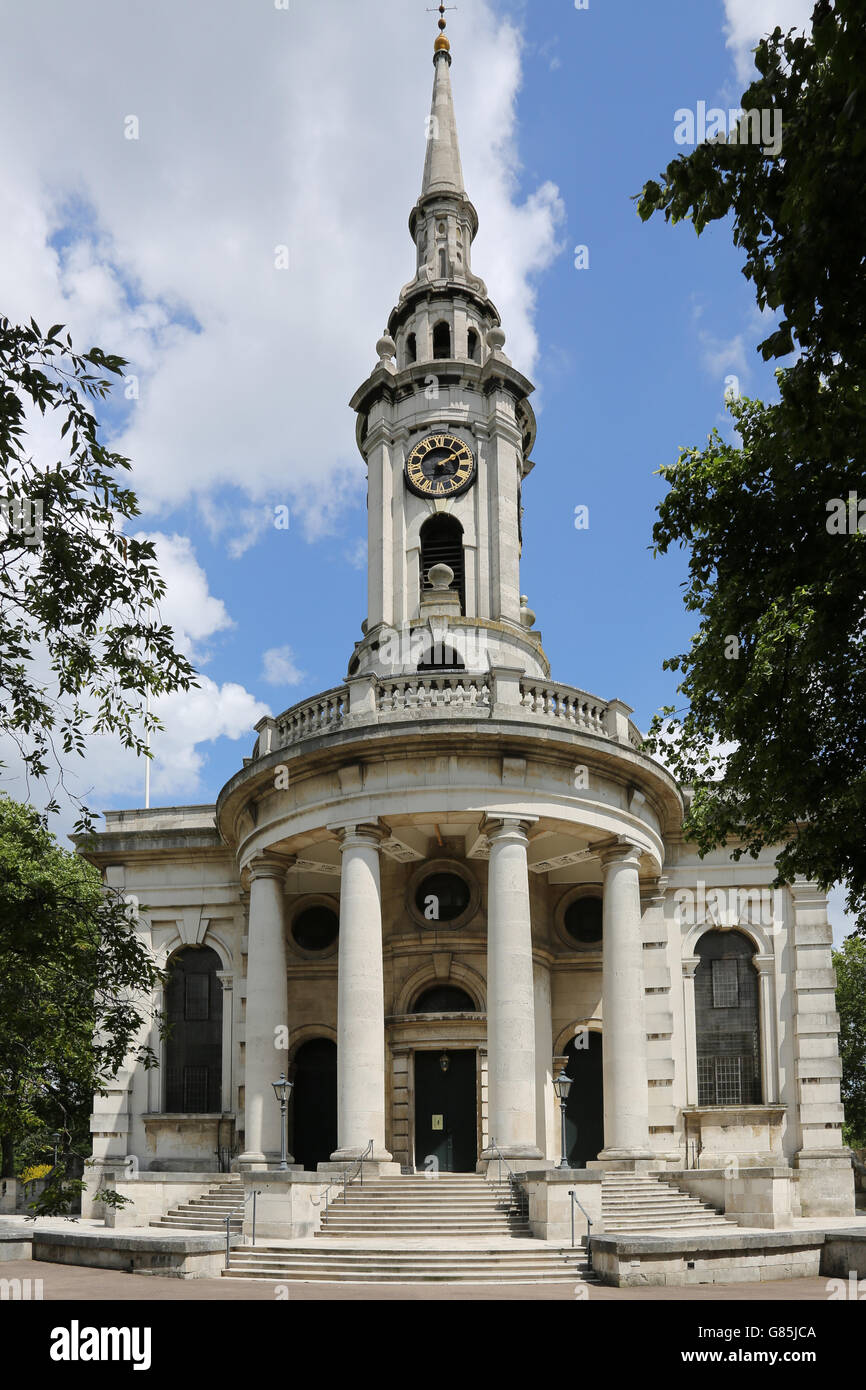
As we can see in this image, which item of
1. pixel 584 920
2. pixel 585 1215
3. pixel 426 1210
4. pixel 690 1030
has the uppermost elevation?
pixel 584 920

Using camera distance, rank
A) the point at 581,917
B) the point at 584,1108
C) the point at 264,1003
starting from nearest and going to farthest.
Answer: the point at 264,1003, the point at 584,1108, the point at 581,917

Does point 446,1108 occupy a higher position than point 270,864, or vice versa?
point 270,864

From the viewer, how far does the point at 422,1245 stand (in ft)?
73.0

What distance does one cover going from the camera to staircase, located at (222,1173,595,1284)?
68.8 feet

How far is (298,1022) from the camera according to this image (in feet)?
112

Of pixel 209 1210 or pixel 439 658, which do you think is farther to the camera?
pixel 439 658

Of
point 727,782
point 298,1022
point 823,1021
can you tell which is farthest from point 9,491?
point 823,1021

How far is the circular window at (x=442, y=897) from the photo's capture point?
3269 cm

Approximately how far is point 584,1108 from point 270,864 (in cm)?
1015

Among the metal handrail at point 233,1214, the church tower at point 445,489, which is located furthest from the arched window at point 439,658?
the metal handrail at point 233,1214

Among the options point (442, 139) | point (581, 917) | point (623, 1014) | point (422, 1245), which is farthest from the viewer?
point (442, 139)

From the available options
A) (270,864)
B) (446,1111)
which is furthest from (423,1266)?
(270,864)

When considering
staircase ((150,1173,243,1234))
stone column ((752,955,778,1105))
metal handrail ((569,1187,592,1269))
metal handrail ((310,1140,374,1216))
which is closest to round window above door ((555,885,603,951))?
stone column ((752,955,778,1105))

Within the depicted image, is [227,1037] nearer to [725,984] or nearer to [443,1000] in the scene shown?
[443,1000]
